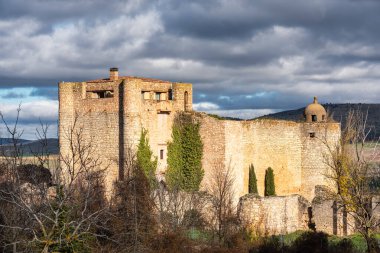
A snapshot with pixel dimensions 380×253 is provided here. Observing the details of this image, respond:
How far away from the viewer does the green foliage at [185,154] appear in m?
44.6

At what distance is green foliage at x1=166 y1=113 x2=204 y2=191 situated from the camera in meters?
44.6

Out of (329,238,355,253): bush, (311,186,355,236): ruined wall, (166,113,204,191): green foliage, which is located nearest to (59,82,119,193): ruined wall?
(166,113,204,191): green foliage

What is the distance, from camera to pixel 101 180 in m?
43.3

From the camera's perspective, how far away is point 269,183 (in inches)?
1911

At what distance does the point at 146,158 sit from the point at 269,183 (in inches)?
398

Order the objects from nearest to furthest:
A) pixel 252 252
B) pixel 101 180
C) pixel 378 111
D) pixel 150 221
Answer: pixel 252 252 → pixel 150 221 → pixel 101 180 → pixel 378 111

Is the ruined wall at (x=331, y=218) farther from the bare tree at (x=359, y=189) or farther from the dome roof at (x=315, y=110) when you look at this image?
the dome roof at (x=315, y=110)

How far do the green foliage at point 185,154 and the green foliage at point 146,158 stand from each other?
1.44 m

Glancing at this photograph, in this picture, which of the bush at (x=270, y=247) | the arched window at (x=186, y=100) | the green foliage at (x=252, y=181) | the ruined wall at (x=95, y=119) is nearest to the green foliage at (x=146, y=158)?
the ruined wall at (x=95, y=119)

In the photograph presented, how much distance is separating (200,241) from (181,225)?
2581 mm

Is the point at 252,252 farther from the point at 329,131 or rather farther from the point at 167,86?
the point at 329,131

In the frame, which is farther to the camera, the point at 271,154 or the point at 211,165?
the point at 271,154

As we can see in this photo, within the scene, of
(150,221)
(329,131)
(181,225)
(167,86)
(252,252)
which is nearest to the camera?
(252,252)

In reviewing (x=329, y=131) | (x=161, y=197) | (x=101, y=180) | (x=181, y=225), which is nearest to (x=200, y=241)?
(x=181, y=225)
